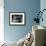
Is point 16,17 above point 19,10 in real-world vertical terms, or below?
below

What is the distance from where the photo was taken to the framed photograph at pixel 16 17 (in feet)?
18.8

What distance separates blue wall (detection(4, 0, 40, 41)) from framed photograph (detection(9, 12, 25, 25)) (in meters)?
0.13

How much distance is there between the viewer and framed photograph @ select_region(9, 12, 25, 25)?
5742mm

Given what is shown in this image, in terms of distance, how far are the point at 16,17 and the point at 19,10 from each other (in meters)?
0.32

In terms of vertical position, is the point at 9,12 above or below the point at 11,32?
above

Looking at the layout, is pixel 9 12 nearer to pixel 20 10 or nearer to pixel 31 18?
pixel 20 10

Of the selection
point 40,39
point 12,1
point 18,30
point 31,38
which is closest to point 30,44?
point 31,38

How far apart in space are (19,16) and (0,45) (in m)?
2.28

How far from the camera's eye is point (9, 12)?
5734 mm

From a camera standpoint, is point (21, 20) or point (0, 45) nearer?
point (0, 45)

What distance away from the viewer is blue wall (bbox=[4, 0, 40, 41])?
573cm

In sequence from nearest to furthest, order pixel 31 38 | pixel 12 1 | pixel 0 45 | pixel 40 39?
pixel 40 39 → pixel 31 38 → pixel 0 45 → pixel 12 1

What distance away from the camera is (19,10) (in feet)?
18.9

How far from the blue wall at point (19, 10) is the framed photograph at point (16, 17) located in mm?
127
